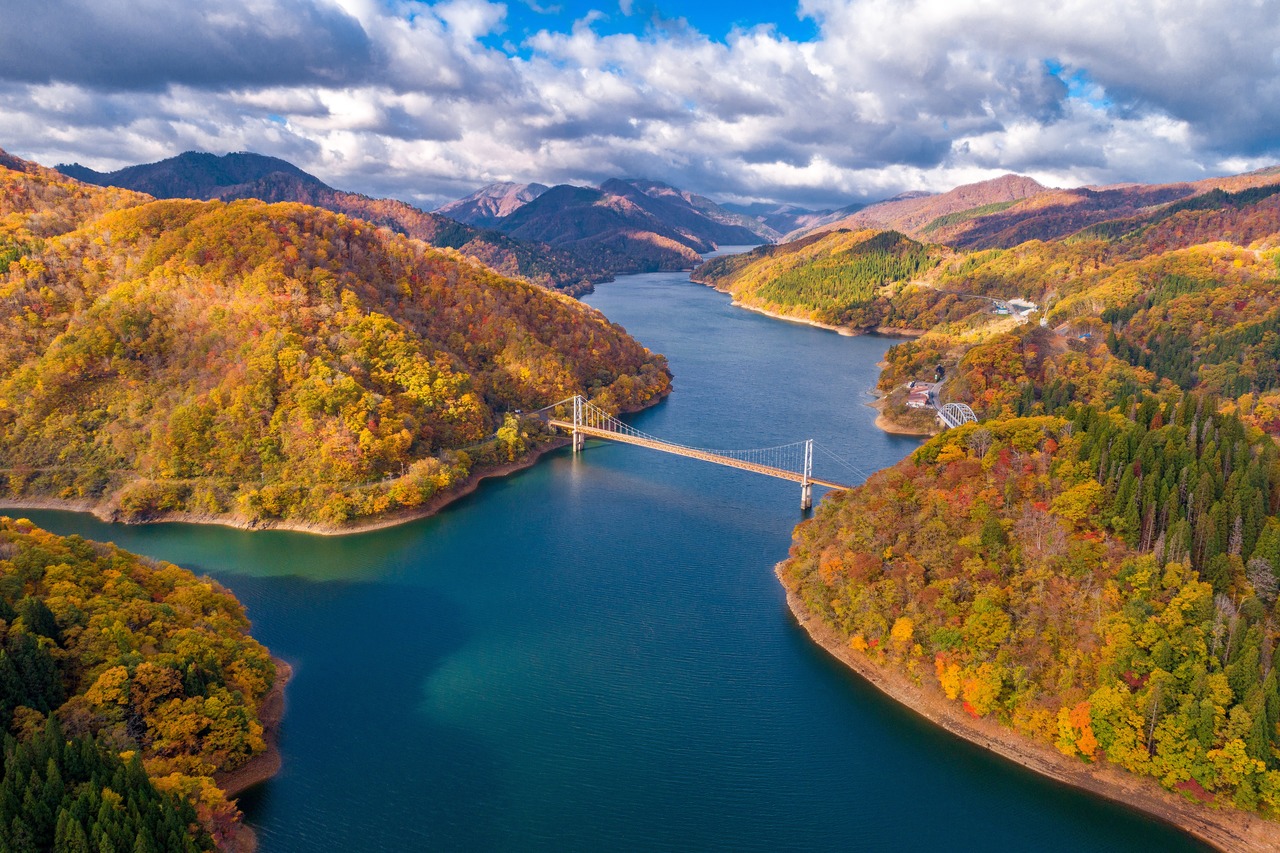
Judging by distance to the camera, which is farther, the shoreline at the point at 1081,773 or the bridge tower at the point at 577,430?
the bridge tower at the point at 577,430

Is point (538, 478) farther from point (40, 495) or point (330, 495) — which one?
point (40, 495)

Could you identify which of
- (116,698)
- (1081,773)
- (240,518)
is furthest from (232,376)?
(1081,773)

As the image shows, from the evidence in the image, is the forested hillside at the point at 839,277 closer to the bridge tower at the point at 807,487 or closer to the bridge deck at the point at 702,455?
the bridge deck at the point at 702,455

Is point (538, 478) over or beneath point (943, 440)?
beneath

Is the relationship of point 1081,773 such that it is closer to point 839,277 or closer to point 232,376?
point 232,376

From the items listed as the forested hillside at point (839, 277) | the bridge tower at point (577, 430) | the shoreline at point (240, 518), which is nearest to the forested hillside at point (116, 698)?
the shoreline at point (240, 518)

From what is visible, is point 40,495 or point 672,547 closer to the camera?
point 672,547

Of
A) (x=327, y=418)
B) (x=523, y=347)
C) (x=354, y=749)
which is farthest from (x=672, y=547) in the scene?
(x=523, y=347)

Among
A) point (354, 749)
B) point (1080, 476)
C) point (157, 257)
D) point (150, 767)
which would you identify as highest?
point (157, 257)
